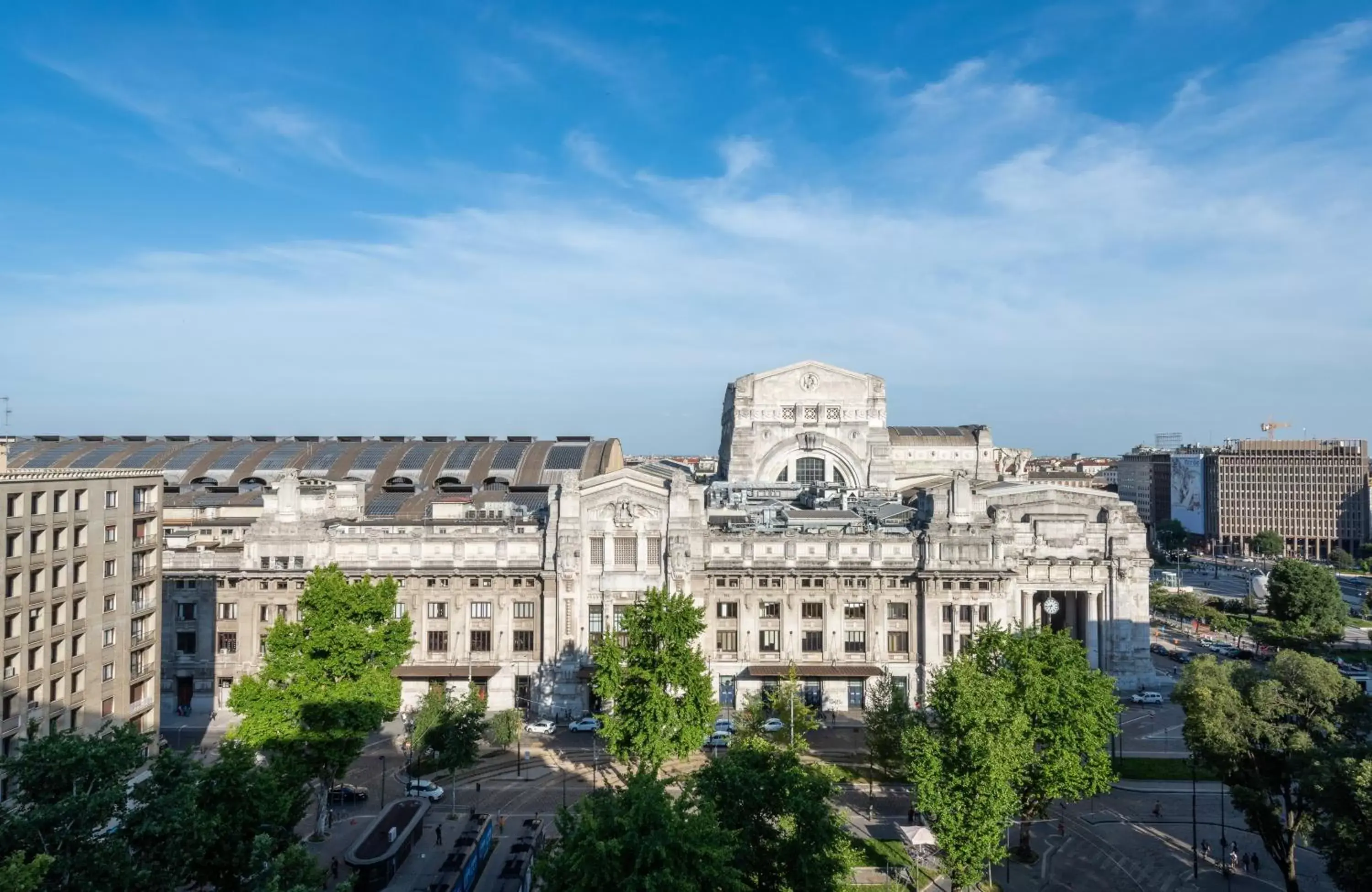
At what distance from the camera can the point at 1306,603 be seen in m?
107

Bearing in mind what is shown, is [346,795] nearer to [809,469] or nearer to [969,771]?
[969,771]

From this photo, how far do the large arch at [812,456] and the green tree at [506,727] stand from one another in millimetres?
55134

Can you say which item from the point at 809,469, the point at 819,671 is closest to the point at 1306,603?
the point at 809,469

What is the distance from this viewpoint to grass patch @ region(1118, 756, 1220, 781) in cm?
6125

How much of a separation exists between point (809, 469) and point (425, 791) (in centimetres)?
6897

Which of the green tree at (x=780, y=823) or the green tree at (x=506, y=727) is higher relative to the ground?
the green tree at (x=780, y=823)

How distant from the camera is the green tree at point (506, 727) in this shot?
206ft

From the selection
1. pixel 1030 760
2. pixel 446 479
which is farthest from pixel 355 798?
pixel 446 479

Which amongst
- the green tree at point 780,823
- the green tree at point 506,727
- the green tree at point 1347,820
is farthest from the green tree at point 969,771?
the green tree at point 506,727

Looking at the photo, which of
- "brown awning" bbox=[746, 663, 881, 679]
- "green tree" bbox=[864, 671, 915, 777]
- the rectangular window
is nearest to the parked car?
the rectangular window

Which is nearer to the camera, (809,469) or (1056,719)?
(1056,719)

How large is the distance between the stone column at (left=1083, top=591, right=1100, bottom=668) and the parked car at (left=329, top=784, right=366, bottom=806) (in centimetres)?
6536

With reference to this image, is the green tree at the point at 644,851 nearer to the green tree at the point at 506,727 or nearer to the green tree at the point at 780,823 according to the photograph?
the green tree at the point at 780,823

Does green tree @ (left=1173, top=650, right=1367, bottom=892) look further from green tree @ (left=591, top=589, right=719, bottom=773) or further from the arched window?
the arched window
